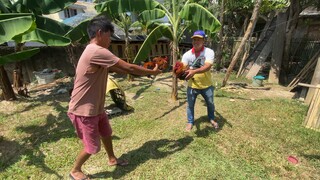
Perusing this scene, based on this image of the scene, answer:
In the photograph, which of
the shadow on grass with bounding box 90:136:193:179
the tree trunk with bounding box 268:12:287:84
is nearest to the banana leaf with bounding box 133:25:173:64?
the shadow on grass with bounding box 90:136:193:179

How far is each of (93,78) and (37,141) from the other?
2540 mm

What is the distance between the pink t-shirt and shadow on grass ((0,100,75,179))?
4.27 feet

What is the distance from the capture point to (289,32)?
9.91m

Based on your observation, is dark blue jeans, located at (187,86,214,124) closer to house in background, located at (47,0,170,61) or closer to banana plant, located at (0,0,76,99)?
banana plant, located at (0,0,76,99)

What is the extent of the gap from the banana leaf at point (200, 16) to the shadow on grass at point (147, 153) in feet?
9.01

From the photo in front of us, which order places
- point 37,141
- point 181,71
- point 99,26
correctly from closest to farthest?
point 99,26 < point 181,71 < point 37,141

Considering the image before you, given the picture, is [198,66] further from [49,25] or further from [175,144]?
[49,25]

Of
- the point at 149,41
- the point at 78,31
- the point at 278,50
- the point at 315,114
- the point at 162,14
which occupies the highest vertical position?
the point at 162,14

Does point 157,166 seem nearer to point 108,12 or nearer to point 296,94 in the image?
point 108,12

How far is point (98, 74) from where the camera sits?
2.88 meters

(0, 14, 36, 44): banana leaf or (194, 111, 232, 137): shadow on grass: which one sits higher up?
(0, 14, 36, 44): banana leaf

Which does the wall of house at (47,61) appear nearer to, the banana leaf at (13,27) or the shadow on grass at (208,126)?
the banana leaf at (13,27)

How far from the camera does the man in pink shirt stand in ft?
9.02

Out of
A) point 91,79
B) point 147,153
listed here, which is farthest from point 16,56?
point 147,153
